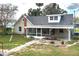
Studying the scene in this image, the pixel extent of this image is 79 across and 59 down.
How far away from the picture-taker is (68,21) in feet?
6.75

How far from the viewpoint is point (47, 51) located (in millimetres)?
2146

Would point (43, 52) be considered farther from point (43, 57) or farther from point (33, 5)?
point (33, 5)

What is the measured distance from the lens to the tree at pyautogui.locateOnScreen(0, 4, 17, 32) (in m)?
2.13

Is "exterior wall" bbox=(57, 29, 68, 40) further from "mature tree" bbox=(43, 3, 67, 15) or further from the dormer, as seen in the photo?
"mature tree" bbox=(43, 3, 67, 15)

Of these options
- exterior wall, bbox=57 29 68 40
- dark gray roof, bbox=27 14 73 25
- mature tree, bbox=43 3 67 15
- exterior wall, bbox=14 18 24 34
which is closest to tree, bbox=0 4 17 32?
exterior wall, bbox=14 18 24 34

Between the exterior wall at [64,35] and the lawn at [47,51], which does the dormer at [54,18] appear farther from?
the lawn at [47,51]

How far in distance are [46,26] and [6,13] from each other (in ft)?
1.60

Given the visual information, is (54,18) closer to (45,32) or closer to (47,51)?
(45,32)

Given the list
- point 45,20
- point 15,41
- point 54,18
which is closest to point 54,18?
point 54,18

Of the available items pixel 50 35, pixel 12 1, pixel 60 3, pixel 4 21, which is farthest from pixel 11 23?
pixel 60 3

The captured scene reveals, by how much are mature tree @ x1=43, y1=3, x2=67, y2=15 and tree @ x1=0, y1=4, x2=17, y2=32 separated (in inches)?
15.1

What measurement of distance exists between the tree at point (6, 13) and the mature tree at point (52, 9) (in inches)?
15.1

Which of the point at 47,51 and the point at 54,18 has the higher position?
the point at 54,18

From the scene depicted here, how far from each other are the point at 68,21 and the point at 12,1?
72 centimetres
